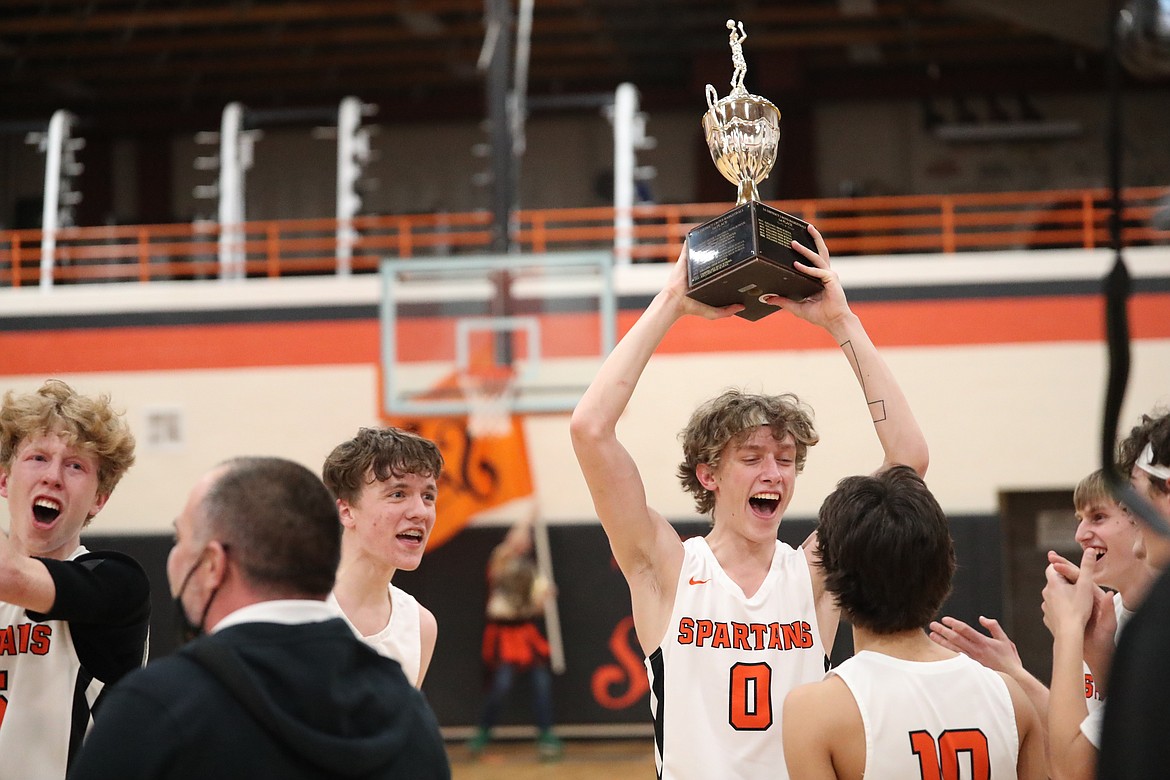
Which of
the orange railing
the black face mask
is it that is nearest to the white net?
the orange railing

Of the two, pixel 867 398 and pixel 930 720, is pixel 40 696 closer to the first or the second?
pixel 930 720

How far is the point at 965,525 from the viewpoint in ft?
30.8

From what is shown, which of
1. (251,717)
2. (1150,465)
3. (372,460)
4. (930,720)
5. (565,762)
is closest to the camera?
(251,717)

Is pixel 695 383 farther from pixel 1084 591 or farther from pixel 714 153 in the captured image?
pixel 1084 591

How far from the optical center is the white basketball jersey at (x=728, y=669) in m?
2.58

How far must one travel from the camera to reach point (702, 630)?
2.68 metres

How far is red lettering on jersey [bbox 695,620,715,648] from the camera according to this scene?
2672mm

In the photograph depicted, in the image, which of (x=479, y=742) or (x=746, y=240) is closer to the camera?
(x=746, y=240)

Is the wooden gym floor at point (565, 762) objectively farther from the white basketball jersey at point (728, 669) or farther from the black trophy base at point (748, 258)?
the black trophy base at point (748, 258)

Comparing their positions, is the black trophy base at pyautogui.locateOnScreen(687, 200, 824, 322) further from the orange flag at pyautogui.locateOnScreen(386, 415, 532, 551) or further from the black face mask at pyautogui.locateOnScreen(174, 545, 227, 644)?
the orange flag at pyautogui.locateOnScreen(386, 415, 532, 551)


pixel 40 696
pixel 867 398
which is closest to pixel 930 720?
pixel 867 398

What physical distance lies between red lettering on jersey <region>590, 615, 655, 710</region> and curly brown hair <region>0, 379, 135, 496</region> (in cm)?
703

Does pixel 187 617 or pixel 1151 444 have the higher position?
pixel 1151 444

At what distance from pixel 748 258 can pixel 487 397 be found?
686 centimetres
